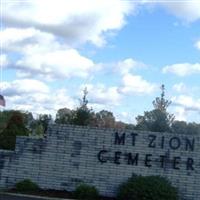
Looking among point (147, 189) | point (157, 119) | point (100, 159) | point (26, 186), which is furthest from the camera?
point (157, 119)

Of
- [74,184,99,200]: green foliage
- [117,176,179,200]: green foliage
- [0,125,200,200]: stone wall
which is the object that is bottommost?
[74,184,99,200]: green foliage

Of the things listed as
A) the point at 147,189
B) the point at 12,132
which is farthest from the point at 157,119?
the point at 147,189

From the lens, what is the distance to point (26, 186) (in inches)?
713

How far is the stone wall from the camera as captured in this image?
60.0ft

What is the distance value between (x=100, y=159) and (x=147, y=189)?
219 centimetres

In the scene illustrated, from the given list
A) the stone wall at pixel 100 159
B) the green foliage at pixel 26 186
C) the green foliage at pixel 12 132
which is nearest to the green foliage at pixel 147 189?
the stone wall at pixel 100 159

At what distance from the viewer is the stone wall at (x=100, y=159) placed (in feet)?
60.0

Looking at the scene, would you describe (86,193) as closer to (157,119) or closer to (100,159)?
(100,159)

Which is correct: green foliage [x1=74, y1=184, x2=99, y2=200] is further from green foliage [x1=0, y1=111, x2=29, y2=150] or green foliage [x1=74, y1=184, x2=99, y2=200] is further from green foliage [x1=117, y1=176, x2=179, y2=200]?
green foliage [x1=0, y1=111, x2=29, y2=150]

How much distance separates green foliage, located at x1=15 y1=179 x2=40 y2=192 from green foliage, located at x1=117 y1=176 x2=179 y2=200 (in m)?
2.59

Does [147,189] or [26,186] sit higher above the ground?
[147,189]

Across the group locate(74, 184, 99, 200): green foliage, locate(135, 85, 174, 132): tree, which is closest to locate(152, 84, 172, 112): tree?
locate(135, 85, 174, 132): tree

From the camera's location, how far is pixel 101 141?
18.6 m

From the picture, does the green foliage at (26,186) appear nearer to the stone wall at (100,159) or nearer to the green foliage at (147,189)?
the stone wall at (100,159)
